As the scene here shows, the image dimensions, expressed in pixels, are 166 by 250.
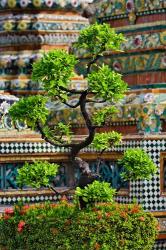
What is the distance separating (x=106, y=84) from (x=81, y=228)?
1.58m

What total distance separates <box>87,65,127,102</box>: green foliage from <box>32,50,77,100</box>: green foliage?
0.88 feet

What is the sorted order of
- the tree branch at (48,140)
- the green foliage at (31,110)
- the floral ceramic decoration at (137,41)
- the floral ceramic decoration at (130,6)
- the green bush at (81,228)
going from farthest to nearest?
the floral ceramic decoration at (130,6)
the floral ceramic decoration at (137,41)
the tree branch at (48,140)
the green foliage at (31,110)
the green bush at (81,228)

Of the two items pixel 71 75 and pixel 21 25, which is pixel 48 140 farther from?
pixel 21 25

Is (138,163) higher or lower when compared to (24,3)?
lower

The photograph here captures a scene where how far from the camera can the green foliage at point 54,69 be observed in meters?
14.0

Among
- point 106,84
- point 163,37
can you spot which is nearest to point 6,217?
point 106,84

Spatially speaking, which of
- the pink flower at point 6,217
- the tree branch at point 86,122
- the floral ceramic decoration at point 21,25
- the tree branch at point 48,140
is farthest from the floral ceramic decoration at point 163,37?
the pink flower at point 6,217

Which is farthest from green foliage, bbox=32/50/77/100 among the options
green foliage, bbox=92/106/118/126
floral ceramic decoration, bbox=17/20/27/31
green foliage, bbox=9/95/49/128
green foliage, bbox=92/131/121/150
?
floral ceramic decoration, bbox=17/20/27/31

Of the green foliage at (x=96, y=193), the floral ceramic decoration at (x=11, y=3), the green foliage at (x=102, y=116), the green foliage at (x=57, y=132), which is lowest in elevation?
the green foliage at (x=96, y=193)

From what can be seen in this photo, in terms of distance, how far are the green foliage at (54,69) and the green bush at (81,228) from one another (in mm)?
1384

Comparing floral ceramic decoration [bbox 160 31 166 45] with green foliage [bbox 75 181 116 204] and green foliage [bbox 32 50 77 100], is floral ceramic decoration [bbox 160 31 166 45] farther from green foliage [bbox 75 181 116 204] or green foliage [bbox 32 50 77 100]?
green foliage [bbox 75 181 116 204]

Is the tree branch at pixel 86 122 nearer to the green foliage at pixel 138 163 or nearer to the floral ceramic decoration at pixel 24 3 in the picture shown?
the green foliage at pixel 138 163

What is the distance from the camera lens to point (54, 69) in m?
14.0

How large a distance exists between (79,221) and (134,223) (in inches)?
25.8
